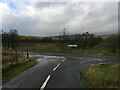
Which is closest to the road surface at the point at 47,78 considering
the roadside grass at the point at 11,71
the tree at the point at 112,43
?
the roadside grass at the point at 11,71

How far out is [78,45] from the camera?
3578 inches

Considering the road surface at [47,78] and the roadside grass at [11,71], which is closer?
the road surface at [47,78]

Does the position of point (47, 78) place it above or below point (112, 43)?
below

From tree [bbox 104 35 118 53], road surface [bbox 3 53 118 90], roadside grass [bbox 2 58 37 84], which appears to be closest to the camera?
road surface [bbox 3 53 118 90]

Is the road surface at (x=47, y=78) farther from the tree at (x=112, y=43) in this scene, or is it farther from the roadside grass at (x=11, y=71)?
the tree at (x=112, y=43)

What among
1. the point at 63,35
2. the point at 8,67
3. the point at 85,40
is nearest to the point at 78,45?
the point at 85,40

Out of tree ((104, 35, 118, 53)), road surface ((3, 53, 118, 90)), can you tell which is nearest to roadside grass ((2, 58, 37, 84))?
road surface ((3, 53, 118, 90))

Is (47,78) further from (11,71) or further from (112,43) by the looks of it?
(112,43)

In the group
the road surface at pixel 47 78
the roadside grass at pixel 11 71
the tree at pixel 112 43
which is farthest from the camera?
the tree at pixel 112 43

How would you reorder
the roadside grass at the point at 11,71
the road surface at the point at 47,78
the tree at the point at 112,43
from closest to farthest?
the road surface at the point at 47,78
the roadside grass at the point at 11,71
the tree at the point at 112,43

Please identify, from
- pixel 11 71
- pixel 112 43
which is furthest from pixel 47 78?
pixel 112 43

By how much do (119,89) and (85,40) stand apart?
77.9 meters

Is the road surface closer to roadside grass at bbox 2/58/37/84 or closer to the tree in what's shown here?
roadside grass at bbox 2/58/37/84

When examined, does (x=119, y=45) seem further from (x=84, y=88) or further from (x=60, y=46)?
(x=84, y=88)
